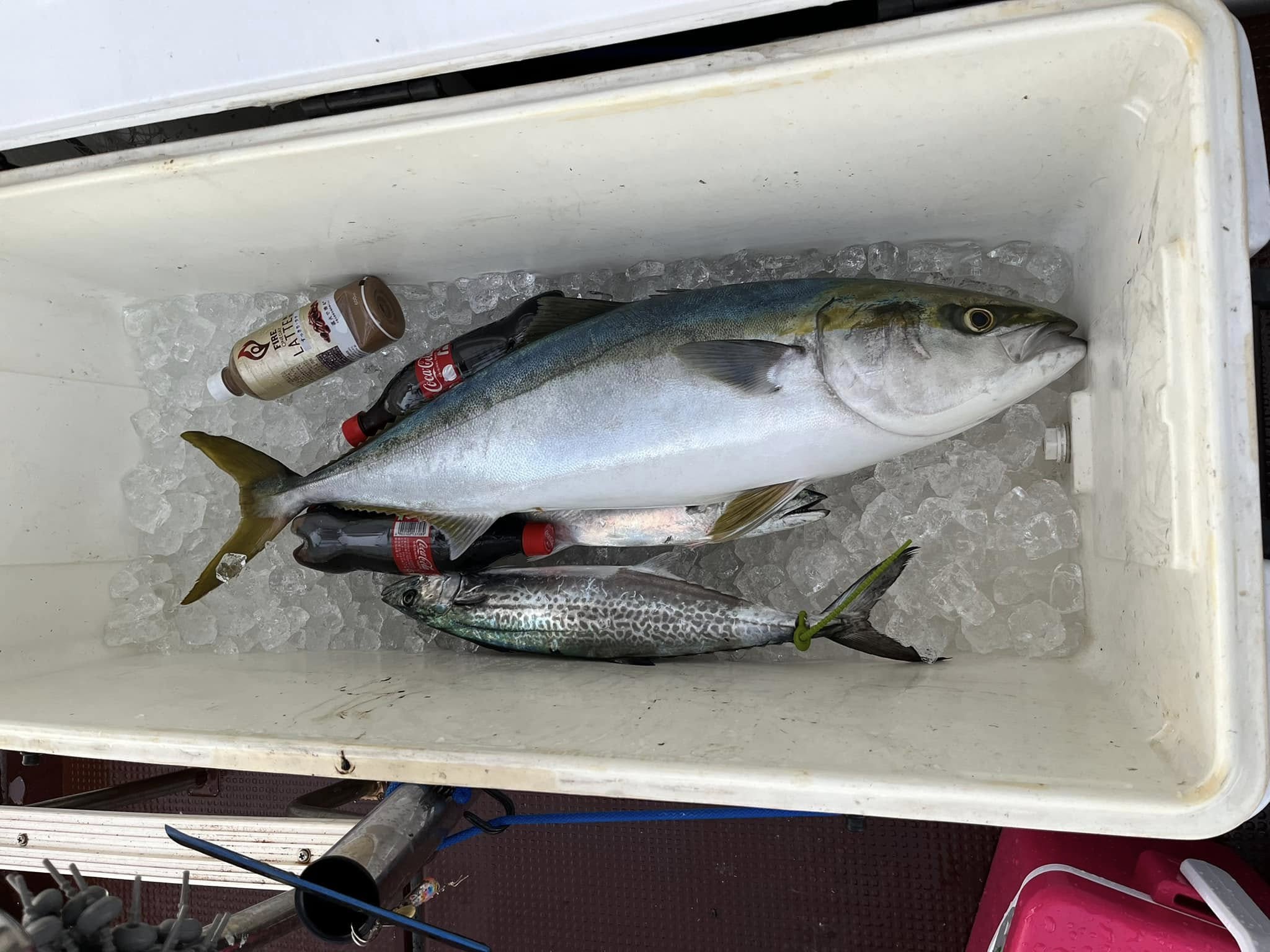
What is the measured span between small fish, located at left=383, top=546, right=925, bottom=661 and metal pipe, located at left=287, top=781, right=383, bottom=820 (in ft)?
1.26

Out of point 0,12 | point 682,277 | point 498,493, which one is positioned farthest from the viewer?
point 682,277

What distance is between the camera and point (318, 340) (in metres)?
1.61

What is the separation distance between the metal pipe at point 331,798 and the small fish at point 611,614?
15.1 inches

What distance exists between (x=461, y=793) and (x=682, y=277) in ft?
3.68

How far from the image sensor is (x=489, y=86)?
1.33 metres

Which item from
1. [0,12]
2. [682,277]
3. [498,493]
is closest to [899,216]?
[682,277]

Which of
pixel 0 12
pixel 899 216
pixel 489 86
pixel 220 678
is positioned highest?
pixel 0 12

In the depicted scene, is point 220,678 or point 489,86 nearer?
point 489,86

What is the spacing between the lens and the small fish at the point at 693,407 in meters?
1.17

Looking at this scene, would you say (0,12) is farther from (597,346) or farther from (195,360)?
(597,346)

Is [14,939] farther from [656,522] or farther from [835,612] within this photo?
[835,612]

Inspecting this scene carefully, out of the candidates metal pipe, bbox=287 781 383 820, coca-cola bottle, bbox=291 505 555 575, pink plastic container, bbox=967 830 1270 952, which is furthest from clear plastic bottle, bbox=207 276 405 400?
pink plastic container, bbox=967 830 1270 952

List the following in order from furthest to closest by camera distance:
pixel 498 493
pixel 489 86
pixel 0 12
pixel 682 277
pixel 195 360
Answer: pixel 195 360 < pixel 682 277 < pixel 498 493 < pixel 489 86 < pixel 0 12

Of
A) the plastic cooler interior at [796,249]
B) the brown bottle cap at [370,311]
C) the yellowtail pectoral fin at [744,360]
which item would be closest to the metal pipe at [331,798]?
the plastic cooler interior at [796,249]
